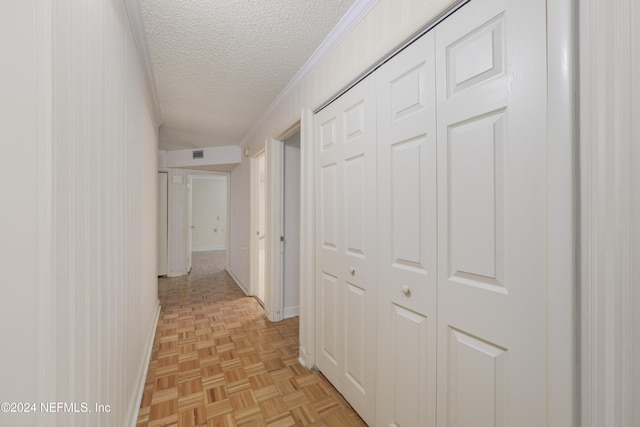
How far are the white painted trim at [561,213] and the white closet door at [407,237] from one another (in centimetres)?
39

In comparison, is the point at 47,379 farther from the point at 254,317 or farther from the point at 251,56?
the point at 254,317

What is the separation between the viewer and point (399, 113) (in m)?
1.24

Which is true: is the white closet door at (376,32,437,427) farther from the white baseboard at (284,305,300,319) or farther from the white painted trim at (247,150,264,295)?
the white painted trim at (247,150,264,295)

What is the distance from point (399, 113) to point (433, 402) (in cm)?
130

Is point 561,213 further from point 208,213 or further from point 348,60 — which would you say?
point 208,213

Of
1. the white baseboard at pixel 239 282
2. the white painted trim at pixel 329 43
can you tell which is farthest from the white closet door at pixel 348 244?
the white baseboard at pixel 239 282

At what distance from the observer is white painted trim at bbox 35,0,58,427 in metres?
0.58

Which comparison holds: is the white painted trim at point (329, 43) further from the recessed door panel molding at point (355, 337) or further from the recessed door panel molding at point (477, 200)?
the recessed door panel molding at point (355, 337)

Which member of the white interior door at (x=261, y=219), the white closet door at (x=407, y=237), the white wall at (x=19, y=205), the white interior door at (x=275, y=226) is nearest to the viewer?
the white wall at (x=19, y=205)

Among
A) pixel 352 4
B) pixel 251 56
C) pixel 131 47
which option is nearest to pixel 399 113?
pixel 352 4

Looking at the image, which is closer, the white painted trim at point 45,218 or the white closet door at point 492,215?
the white painted trim at point 45,218

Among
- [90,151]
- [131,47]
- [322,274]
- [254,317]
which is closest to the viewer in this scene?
[90,151]

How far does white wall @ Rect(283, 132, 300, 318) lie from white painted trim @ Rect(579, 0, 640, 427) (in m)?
2.62

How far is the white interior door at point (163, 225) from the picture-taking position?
15.3 ft
